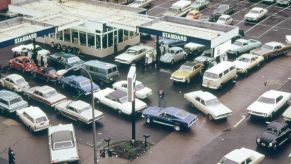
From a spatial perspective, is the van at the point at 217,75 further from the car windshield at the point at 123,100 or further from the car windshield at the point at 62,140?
the car windshield at the point at 62,140

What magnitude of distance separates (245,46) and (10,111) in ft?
84.9

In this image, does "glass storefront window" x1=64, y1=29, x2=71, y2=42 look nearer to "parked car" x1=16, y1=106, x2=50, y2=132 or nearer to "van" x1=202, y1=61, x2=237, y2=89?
→ "parked car" x1=16, y1=106, x2=50, y2=132

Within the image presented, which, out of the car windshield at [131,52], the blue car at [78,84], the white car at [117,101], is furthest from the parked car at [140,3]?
the white car at [117,101]

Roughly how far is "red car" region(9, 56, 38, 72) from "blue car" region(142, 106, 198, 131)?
48.6ft

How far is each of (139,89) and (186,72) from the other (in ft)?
18.5

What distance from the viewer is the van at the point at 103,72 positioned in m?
46.1

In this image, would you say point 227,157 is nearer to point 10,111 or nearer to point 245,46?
point 10,111

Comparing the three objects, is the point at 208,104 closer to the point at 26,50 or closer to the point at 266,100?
the point at 266,100

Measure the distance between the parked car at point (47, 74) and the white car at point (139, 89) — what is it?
5.95 metres

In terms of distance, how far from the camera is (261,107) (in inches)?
1572

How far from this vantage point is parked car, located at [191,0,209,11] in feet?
221

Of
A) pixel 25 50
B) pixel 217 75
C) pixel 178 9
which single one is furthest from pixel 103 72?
pixel 178 9

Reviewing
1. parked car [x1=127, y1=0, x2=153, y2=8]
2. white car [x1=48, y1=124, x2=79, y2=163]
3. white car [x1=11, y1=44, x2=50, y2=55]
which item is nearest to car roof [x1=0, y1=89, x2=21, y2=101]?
white car [x1=48, y1=124, x2=79, y2=163]

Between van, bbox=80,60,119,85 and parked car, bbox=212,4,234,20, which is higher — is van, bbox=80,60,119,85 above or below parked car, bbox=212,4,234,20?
below
